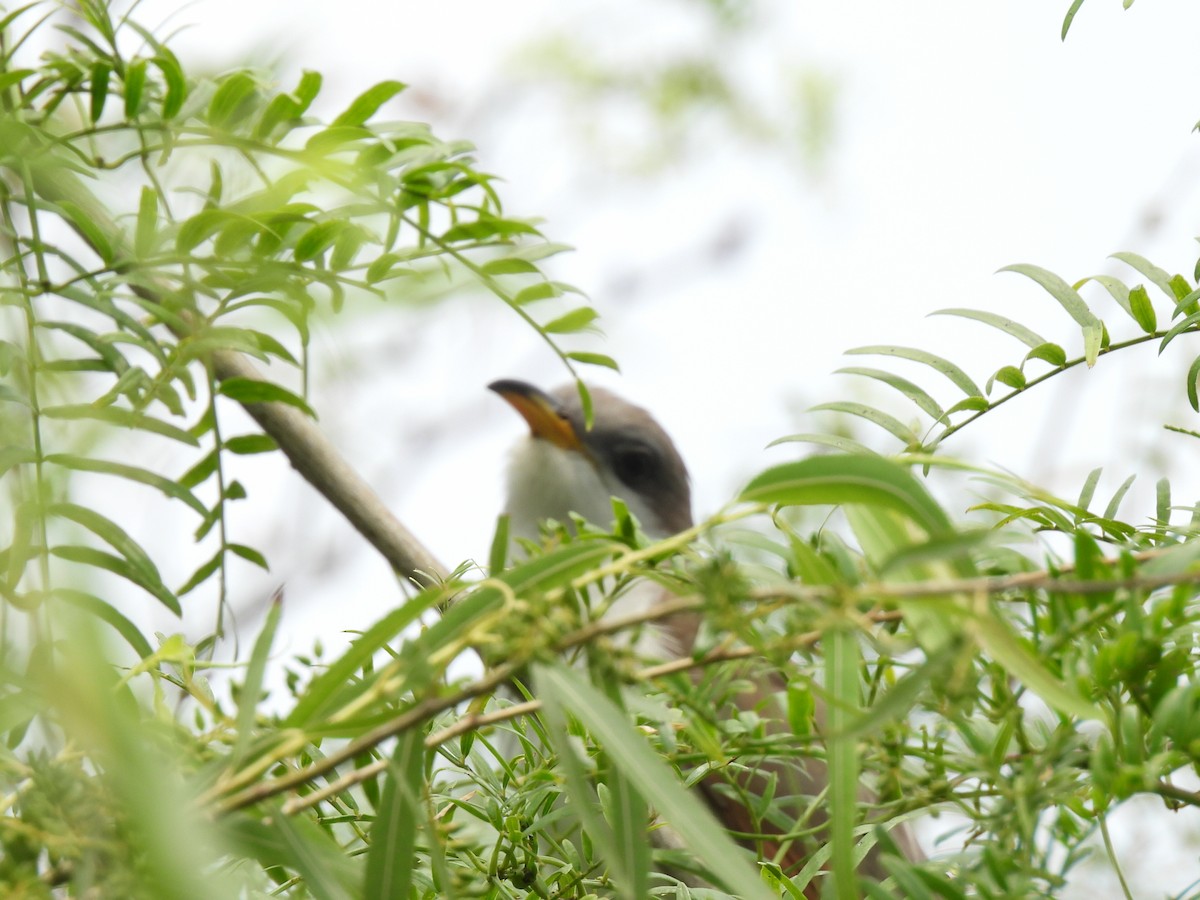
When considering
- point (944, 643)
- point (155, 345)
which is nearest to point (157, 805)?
point (944, 643)

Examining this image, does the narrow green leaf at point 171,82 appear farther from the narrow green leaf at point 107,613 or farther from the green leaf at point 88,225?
the narrow green leaf at point 107,613

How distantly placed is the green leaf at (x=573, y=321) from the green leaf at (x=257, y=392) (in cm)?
31

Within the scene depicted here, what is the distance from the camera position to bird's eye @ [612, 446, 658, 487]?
4.52 meters

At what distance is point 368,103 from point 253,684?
853mm

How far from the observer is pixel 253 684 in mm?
575

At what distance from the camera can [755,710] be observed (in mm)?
891

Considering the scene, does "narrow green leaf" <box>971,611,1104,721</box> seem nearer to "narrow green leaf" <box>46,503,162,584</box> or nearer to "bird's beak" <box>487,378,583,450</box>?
"narrow green leaf" <box>46,503,162,584</box>

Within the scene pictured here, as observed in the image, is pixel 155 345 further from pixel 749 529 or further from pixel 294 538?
pixel 294 538

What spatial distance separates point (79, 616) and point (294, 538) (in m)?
6.68

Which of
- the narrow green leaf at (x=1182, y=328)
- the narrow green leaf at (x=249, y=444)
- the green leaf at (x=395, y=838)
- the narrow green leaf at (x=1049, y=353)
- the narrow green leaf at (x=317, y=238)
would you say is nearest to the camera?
the green leaf at (x=395, y=838)

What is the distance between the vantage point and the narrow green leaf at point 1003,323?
40.8 inches

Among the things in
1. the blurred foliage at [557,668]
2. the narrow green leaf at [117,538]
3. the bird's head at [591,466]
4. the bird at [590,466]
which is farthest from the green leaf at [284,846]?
the bird's head at [591,466]

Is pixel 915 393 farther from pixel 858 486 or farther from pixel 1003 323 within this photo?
pixel 858 486

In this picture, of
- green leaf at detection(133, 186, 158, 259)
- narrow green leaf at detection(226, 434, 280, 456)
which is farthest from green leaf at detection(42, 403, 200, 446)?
narrow green leaf at detection(226, 434, 280, 456)
